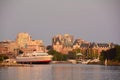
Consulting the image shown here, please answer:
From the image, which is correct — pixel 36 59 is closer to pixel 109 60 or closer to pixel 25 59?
pixel 25 59

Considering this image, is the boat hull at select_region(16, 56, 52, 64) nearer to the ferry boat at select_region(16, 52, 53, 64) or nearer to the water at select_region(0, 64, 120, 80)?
the ferry boat at select_region(16, 52, 53, 64)

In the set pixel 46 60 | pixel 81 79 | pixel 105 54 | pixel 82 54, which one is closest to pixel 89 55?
pixel 82 54

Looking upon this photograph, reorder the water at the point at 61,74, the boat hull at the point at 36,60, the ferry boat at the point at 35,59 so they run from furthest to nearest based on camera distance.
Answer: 1. the ferry boat at the point at 35,59
2. the boat hull at the point at 36,60
3. the water at the point at 61,74

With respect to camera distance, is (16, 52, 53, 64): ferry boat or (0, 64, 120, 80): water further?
(16, 52, 53, 64): ferry boat

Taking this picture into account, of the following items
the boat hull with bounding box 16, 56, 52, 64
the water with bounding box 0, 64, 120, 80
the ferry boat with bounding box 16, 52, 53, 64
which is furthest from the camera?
the ferry boat with bounding box 16, 52, 53, 64

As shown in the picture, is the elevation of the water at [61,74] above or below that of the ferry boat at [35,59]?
below

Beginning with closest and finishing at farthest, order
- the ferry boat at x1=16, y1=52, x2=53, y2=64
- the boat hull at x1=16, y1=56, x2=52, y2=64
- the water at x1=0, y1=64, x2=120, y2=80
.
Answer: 1. the water at x1=0, y1=64, x2=120, y2=80
2. the boat hull at x1=16, y1=56, x2=52, y2=64
3. the ferry boat at x1=16, y1=52, x2=53, y2=64

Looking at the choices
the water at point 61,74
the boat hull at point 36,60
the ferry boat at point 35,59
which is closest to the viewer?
the water at point 61,74

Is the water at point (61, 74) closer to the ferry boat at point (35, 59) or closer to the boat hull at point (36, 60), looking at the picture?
the boat hull at point (36, 60)

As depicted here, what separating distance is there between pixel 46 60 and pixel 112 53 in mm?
26008

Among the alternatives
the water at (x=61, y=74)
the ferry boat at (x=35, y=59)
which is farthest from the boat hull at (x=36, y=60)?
the water at (x=61, y=74)

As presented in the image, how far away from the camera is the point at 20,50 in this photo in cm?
18925

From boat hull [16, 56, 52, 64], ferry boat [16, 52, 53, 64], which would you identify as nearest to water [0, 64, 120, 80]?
boat hull [16, 56, 52, 64]

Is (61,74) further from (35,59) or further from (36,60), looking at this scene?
(35,59)
